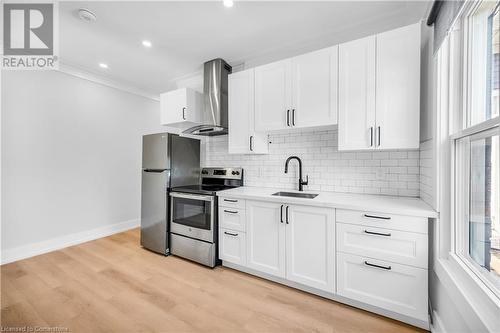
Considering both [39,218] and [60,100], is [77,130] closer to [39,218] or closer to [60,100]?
[60,100]

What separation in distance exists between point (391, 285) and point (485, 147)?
1126mm

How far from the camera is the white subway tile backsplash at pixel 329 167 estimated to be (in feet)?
6.85

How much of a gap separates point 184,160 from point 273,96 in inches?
63.2

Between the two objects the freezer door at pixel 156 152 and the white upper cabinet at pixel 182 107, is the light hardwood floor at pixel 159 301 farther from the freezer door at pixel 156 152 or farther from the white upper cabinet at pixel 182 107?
the white upper cabinet at pixel 182 107

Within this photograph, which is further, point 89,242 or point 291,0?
point 89,242

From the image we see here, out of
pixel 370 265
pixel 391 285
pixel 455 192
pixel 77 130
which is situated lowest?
pixel 391 285

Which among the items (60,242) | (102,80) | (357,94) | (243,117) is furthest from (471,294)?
(102,80)

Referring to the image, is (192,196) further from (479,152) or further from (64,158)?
(479,152)

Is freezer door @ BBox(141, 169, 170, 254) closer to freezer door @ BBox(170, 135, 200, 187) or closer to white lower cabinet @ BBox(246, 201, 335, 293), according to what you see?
freezer door @ BBox(170, 135, 200, 187)

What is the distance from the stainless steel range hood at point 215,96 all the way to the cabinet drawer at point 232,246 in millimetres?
1416

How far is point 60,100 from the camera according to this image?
312cm

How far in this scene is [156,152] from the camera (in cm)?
306

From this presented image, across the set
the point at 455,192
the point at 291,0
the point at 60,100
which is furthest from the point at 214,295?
the point at 60,100

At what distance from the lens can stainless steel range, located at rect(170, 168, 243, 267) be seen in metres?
2.51
